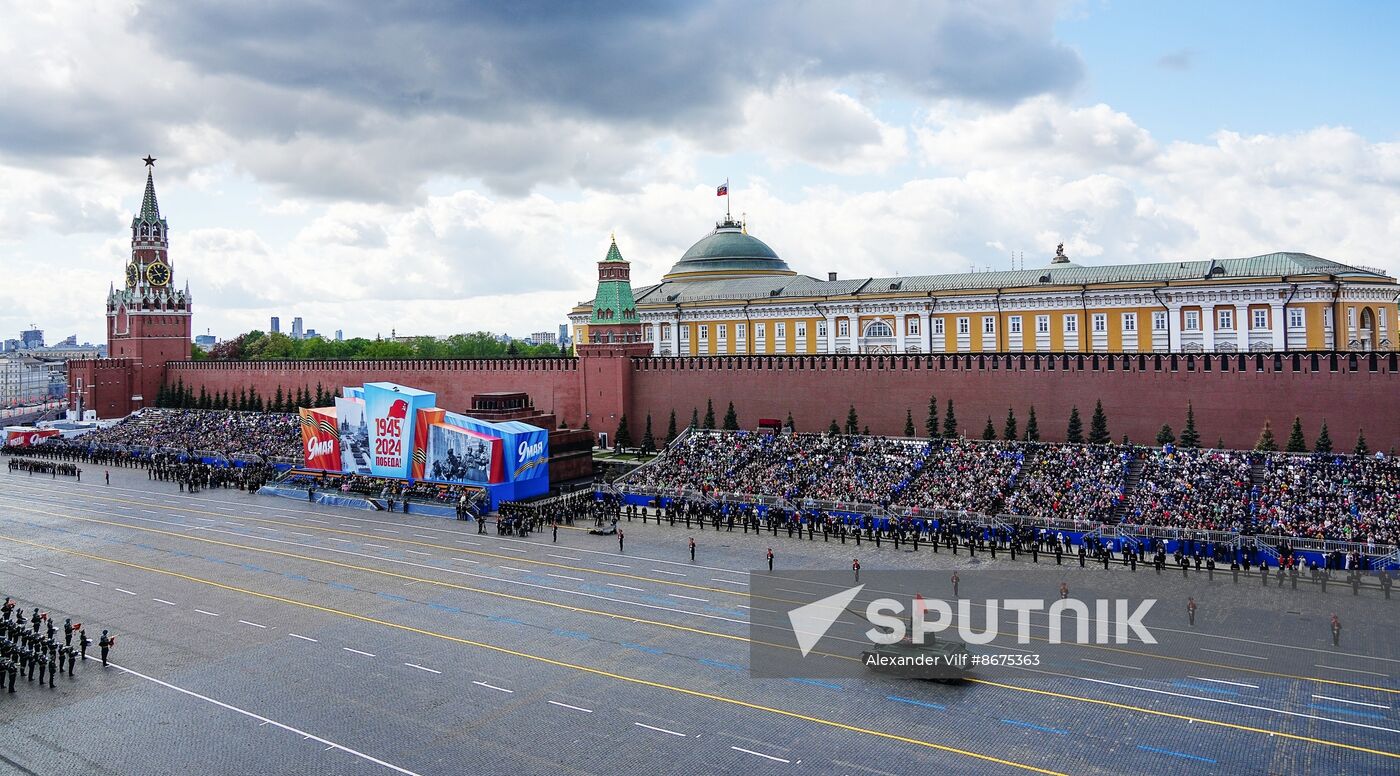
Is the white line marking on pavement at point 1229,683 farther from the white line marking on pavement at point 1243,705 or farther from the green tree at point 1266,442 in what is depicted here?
the green tree at point 1266,442

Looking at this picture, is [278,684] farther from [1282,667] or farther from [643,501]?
[643,501]

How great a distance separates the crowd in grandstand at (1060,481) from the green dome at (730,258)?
27.6 meters

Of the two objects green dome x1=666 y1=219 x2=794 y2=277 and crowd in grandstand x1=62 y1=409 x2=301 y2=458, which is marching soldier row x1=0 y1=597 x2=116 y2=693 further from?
green dome x1=666 y1=219 x2=794 y2=277

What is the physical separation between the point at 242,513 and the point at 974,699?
33.0m

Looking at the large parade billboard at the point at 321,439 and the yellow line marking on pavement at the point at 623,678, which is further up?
the large parade billboard at the point at 321,439

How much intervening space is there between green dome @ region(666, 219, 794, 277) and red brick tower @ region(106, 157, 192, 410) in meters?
39.8

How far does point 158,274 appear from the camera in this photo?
77.5 m

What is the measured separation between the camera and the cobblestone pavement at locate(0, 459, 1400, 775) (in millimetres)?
15516

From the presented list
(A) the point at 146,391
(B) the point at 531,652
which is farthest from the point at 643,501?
(A) the point at 146,391

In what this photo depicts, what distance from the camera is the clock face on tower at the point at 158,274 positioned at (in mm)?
76938

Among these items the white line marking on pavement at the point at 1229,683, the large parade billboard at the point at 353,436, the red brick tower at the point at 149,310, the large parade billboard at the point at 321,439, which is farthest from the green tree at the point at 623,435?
the red brick tower at the point at 149,310

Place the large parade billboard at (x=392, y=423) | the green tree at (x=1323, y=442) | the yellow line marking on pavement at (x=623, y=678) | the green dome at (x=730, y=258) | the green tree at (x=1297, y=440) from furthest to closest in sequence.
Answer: the green dome at (x=730, y=258) < the large parade billboard at (x=392, y=423) < the green tree at (x=1297, y=440) < the green tree at (x=1323, y=442) < the yellow line marking on pavement at (x=623, y=678)

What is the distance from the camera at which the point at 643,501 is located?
131 feet

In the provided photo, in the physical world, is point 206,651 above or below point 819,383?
below
